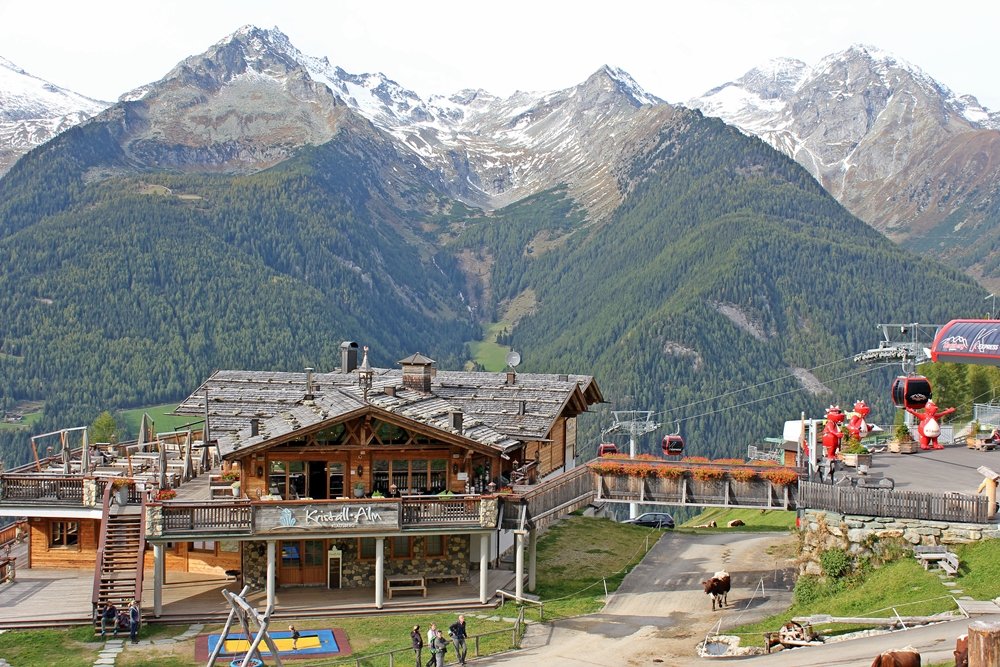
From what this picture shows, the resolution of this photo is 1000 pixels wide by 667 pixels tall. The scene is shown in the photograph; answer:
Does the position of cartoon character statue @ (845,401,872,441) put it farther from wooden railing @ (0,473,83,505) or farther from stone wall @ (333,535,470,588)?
wooden railing @ (0,473,83,505)

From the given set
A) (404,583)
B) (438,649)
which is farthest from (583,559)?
(438,649)

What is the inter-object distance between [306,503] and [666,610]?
1333cm

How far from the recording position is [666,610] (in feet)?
135

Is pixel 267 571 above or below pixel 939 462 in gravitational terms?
below

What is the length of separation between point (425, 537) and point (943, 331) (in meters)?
34.9

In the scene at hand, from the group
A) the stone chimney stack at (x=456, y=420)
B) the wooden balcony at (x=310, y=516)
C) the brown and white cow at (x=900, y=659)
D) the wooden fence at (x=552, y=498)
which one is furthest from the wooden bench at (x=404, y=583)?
the brown and white cow at (x=900, y=659)

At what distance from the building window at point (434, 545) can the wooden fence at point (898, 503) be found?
13827 mm

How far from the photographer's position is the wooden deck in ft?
132

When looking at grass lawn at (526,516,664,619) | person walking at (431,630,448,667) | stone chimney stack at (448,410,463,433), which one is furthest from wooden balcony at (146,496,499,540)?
person walking at (431,630,448,667)

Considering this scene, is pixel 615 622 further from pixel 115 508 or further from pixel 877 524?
pixel 115 508

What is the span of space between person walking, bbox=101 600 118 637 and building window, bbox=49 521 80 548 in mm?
9440

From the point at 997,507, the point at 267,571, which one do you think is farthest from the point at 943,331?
the point at 267,571

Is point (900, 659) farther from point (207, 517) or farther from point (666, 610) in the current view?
point (207, 517)

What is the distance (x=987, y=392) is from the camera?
101938 mm
